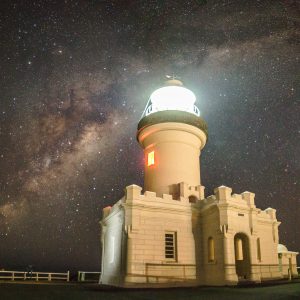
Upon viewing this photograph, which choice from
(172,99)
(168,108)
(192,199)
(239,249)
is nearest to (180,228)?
(192,199)

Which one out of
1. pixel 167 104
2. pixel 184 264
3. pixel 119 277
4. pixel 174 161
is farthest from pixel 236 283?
pixel 167 104

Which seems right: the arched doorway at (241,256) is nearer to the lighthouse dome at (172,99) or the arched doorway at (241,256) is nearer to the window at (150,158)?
the window at (150,158)

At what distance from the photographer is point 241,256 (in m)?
22.9

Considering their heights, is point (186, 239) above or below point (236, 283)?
above

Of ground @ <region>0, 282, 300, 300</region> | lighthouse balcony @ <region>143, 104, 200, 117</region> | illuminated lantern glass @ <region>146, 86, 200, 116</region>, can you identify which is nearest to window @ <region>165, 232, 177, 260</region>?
ground @ <region>0, 282, 300, 300</region>

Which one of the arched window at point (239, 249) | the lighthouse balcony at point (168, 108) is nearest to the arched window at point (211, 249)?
the arched window at point (239, 249)

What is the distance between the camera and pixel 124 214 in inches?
769

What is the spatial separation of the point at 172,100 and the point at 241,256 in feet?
42.7

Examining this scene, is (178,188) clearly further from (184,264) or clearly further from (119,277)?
(119,277)

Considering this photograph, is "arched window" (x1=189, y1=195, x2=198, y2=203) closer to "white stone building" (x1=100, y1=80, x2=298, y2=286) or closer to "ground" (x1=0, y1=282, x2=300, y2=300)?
"white stone building" (x1=100, y1=80, x2=298, y2=286)

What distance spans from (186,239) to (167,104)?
11013 mm

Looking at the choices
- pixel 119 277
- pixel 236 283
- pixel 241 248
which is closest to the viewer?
pixel 236 283

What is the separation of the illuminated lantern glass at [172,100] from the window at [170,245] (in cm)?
1025

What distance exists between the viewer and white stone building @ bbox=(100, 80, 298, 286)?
18.9 metres
